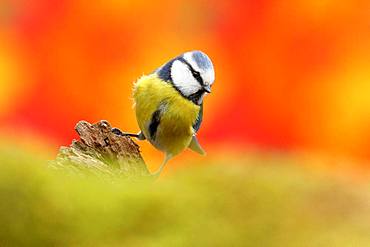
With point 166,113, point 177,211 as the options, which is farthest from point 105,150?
point 166,113

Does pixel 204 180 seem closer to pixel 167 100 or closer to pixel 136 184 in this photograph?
pixel 136 184

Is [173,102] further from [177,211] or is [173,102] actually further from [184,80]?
[177,211]

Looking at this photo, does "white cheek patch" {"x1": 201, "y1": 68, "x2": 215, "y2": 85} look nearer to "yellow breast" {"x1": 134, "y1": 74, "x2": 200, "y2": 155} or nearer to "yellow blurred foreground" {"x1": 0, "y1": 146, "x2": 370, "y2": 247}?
"yellow breast" {"x1": 134, "y1": 74, "x2": 200, "y2": 155}

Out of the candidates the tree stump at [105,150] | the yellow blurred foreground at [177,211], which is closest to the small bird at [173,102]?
the tree stump at [105,150]

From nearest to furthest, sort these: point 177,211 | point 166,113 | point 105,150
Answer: point 177,211 → point 105,150 → point 166,113

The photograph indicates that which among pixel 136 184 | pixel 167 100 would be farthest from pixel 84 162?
pixel 167 100

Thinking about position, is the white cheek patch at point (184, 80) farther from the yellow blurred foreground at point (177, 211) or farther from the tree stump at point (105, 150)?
the yellow blurred foreground at point (177, 211)
